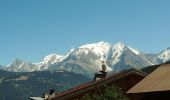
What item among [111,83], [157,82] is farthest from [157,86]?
[111,83]

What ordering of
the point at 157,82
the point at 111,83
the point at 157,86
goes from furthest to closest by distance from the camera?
the point at 111,83
the point at 157,82
the point at 157,86

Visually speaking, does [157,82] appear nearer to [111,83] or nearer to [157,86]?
[157,86]

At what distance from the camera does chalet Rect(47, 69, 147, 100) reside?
41906mm

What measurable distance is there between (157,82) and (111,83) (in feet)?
51.1

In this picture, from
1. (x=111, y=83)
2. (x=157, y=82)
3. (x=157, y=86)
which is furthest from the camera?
(x=111, y=83)

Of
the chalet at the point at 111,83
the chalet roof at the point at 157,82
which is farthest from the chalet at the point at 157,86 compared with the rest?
the chalet at the point at 111,83

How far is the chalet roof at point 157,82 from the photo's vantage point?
25828 millimetres

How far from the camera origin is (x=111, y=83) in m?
43.0

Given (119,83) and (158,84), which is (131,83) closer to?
(119,83)

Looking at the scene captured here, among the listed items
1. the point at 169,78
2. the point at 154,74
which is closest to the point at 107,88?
the point at 154,74

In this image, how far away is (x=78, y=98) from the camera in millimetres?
42438

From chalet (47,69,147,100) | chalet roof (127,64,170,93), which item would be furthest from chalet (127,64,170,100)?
chalet (47,69,147,100)

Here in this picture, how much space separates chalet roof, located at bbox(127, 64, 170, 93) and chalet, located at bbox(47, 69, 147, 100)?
11962 mm

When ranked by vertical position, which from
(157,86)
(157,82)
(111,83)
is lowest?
(157,86)
